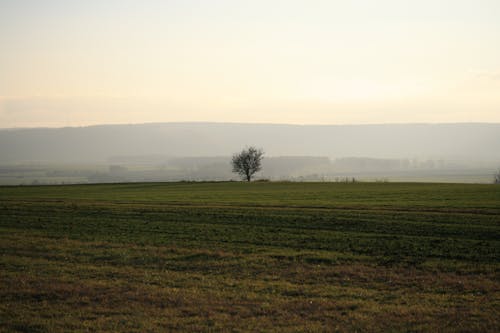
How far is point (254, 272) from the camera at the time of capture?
19.5 metres

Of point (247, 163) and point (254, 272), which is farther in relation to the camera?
point (247, 163)

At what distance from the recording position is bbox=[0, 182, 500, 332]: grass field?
14.2 m

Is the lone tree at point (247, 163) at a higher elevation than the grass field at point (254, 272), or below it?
higher

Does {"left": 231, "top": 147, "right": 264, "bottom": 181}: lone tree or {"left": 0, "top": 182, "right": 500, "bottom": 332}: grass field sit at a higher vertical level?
{"left": 231, "top": 147, "right": 264, "bottom": 181}: lone tree

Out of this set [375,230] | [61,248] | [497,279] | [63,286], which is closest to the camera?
[63,286]

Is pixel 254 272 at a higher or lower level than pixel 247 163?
lower

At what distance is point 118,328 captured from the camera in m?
13.5

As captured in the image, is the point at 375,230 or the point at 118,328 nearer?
the point at 118,328

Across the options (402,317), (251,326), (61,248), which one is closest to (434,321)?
(402,317)

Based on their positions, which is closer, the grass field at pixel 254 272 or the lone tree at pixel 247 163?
the grass field at pixel 254 272

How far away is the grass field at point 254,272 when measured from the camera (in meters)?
14.2

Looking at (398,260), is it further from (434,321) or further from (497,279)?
(434,321)

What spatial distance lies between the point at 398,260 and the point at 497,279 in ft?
13.3

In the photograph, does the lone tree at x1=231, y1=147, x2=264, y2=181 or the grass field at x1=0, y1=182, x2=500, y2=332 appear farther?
the lone tree at x1=231, y1=147, x2=264, y2=181
